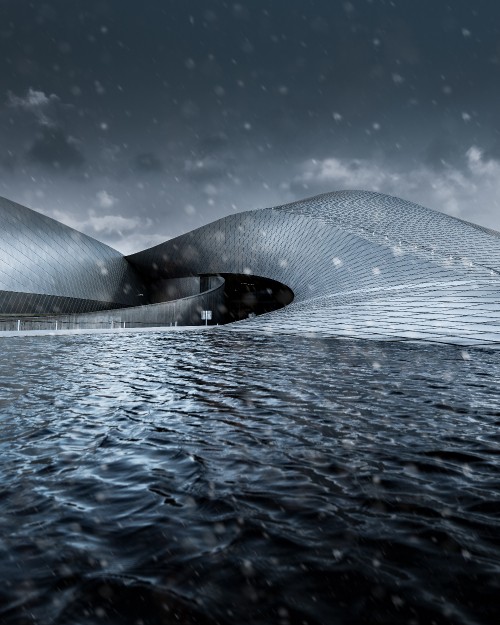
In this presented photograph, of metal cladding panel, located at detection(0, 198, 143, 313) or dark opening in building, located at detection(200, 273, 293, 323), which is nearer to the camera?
metal cladding panel, located at detection(0, 198, 143, 313)

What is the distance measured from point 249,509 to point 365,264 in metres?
21.9

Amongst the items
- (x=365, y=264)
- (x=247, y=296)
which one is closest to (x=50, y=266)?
(x=365, y=264)

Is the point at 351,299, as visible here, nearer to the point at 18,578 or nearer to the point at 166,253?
the point at 18,578

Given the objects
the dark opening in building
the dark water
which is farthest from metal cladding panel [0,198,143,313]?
the dark water

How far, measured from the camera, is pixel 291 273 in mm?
35156

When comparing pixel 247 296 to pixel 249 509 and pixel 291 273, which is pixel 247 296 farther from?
pixel 249 509

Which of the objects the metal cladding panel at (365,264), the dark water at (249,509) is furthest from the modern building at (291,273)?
the dark water at (249,509)

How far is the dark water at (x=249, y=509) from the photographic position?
5.84ft

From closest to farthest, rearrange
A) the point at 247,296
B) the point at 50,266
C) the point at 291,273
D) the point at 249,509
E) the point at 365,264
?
the point at 249,509 < the point at 365,264 < the point at 291,273 < the point at 50,266 < the point at 247,296

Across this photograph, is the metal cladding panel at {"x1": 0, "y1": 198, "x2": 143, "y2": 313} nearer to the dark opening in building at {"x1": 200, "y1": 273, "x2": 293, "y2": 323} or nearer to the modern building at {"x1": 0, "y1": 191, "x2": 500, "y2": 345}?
the modern building at {"x1": 0, "y1": 191, "x2": 500, "y2": 345}

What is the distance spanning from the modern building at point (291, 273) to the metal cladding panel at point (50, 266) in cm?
8

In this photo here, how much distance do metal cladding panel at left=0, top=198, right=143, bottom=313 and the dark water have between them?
31081mm

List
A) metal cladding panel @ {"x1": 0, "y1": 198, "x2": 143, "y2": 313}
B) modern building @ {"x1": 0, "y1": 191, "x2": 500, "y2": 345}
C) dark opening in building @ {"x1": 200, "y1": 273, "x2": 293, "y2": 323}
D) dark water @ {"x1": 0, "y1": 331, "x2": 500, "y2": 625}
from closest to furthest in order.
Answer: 1. dark water @ {"x1": 0, "y1": 331, "x2": 500, "y2": 625}
2. modern building @ {"x1": 0, "y1": 191, "x2": 500, "y2": 345}
3. metal cladding panel @ {"x1": 0, "y1": 198, "x2": 143, "y2": 313}
4. dark opening in building @ {"x1": 200, "y1": 273, "x2": 293, "y2": 323}

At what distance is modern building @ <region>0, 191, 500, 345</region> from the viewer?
16.5 meters
